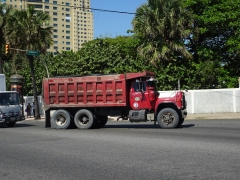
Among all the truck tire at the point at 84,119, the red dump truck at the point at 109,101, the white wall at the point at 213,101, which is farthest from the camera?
the white wall at the point at 213,101

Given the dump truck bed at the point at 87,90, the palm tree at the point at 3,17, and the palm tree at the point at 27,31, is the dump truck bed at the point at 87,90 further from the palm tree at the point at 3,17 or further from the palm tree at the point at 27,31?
the palm tree at the point at 3,17

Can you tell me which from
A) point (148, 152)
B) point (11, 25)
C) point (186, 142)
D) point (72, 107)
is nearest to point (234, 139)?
point (186, 142)

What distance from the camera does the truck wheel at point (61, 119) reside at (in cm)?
2253

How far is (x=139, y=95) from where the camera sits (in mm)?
21219

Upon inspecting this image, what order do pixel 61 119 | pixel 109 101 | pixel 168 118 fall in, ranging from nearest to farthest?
pixel 168 118 → pixel 109 101 → pixel 61 119

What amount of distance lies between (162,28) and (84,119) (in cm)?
1570

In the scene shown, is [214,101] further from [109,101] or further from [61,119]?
[61,119]

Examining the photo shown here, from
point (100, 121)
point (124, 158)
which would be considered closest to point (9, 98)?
point (100, 121)

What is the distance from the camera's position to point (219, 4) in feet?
124

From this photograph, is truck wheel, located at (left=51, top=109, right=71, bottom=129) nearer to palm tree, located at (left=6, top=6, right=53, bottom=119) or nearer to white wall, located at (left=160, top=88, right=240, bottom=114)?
white wall, located at (left=160, top=88, right=240, bottom=114)

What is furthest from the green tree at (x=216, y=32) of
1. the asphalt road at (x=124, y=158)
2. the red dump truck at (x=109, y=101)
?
the asphalt road at (x=124, y=158)

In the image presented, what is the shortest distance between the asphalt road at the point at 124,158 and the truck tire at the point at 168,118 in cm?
434

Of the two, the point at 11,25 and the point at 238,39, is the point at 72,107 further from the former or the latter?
the point at 238,39

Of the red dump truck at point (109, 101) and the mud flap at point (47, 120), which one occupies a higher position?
the red dump truck at point (109, 101)
